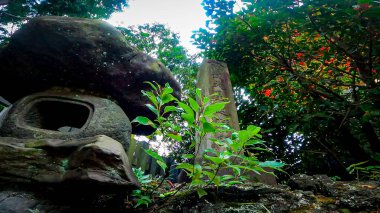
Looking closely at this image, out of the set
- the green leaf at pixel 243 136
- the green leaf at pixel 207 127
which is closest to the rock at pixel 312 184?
the green leaf at pixel 243 136

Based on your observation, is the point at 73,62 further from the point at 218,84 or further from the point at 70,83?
the point at 218,84

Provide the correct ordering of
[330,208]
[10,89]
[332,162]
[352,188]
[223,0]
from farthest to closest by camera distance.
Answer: [332,162] → [223,0] → [10,89] → [352,188] → [330,208]

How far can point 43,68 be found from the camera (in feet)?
9.47

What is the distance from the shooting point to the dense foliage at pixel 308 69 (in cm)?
300

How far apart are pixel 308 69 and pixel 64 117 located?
4.08m

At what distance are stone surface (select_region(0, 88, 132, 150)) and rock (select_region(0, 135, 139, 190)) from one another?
53 centimetres

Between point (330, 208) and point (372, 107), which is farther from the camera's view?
point (372, 107)

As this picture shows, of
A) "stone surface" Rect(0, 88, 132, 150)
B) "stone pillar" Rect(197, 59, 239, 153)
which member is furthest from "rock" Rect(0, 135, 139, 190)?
"stone pillar" Rect(197, 59, 239, 153)

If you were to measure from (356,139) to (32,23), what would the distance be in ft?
17.7

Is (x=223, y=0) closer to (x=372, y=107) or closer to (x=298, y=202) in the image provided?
(x=372, y=107)

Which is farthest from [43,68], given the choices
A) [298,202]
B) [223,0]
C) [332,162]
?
[332,162]

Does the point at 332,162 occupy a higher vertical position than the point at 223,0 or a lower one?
lower

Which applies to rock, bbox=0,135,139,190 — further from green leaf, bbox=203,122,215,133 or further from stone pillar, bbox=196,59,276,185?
stone pillar, bbox=196,59,276,185

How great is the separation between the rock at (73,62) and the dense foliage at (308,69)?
1.66 m
